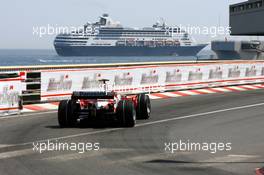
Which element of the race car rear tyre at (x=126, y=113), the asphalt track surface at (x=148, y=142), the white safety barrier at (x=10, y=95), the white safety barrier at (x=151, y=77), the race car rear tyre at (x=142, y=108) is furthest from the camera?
the white safety barrier at (x=151, y=77)

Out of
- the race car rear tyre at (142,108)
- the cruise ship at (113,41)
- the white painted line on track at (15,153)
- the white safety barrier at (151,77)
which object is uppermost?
the cruise ship at (113,41)

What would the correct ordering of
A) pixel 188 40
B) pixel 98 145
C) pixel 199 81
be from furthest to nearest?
pixel 188 40 → pixel 199 81 → pixel 98 145

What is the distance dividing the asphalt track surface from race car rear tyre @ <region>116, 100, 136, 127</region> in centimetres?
26

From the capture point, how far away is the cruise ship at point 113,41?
508ft

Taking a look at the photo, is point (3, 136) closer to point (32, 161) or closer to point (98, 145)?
point (98, 145)

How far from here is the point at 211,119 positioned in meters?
15.8

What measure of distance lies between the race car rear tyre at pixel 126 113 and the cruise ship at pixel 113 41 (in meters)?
140

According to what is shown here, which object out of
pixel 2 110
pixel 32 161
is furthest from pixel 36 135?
pixel 2 110

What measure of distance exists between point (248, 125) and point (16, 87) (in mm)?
8139

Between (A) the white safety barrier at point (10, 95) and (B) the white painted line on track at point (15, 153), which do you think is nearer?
(B) the white painted line on track at point (15, 153)

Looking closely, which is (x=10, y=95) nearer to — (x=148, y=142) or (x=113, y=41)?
(x=148, y=142)

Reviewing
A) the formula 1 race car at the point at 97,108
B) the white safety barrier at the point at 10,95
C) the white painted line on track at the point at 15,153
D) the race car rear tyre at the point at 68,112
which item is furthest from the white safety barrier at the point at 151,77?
the white painted line on track at the point at 15,153

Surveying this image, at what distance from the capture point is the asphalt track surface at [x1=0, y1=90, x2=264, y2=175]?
28.8ft

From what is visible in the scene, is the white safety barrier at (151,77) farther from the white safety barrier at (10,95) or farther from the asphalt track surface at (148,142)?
the asphalt track surface at (148,142)
